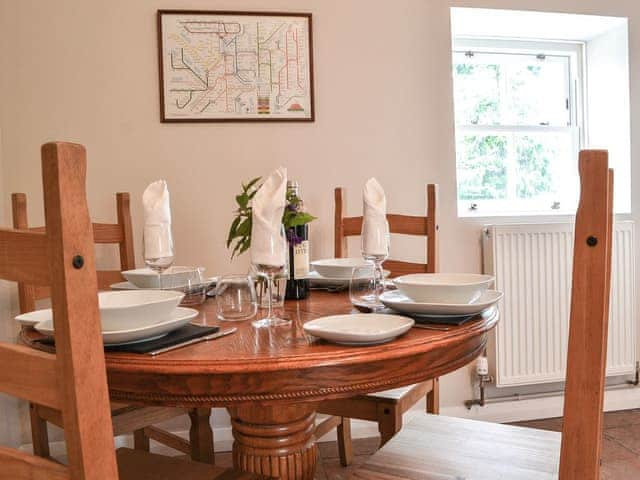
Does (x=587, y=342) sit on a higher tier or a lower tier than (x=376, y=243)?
lower

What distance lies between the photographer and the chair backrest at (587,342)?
2.74ft

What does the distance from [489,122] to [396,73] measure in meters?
0.76

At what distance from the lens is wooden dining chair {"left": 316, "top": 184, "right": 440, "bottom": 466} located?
1.70m

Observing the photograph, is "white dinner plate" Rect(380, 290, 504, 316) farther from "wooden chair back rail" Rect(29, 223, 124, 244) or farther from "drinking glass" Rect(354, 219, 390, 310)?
"wooden chair back rail" Rect(29, 223, 124, 244)

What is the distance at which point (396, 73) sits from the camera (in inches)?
105

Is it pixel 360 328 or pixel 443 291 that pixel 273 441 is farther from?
pixel 443 291

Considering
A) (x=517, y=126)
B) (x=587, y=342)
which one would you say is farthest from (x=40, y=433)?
(x=517, y=126)

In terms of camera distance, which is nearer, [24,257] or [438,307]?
[24,257]

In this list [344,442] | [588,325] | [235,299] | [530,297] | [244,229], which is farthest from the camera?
[530,297]

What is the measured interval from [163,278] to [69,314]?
1133 millimetres

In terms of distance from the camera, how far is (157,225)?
1.51m

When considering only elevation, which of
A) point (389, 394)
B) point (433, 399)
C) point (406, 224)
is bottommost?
point (433, 399)

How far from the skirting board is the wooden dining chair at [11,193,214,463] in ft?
1.84

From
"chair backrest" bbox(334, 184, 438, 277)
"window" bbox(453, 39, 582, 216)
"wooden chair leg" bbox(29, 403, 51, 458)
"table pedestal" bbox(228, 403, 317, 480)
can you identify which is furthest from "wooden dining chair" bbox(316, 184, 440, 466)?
"window" bbox(453, 39, 582, 216)
